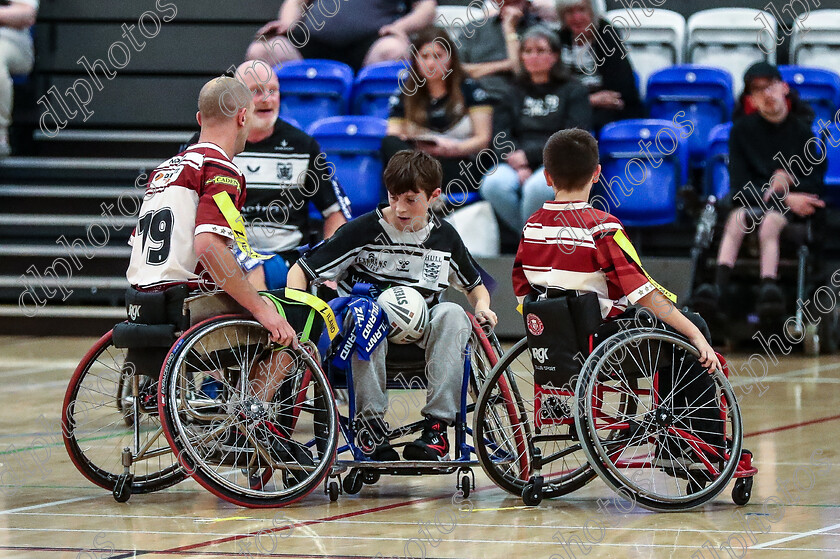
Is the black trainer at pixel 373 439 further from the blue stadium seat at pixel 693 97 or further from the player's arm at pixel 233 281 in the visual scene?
the blue stadium seat at pixel 693 97

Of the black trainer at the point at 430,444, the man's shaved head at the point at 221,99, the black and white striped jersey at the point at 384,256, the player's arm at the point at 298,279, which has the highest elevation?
the man's shaved head at the point at 221,99

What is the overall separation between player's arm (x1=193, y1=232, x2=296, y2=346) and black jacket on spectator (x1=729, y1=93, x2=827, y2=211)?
4.08 m

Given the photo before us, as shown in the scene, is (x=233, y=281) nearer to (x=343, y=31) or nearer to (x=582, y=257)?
(x=582, y=257)

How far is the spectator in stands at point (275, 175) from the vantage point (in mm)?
4582

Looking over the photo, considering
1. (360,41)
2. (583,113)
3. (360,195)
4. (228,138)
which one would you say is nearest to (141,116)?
(360,41)

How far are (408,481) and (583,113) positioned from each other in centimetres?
384

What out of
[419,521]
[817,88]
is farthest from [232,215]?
[817,88]

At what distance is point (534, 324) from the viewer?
10.4 ft

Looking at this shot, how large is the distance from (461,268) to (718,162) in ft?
12.8

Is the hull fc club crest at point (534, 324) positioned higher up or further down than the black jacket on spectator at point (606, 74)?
further down

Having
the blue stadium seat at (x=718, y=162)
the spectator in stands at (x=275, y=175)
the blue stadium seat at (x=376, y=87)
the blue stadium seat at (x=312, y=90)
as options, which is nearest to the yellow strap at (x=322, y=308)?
the spectator in stands at (x=275, y=175)

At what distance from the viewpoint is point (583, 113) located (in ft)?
23.0

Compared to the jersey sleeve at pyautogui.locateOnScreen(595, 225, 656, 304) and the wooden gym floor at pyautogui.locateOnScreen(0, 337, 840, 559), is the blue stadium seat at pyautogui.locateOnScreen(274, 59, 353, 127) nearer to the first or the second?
the wooden gym floor at pyautogui.locateOnScreen(0, 337, 840, 559)

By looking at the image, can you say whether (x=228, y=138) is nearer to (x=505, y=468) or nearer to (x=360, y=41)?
(x=505, y=468)
